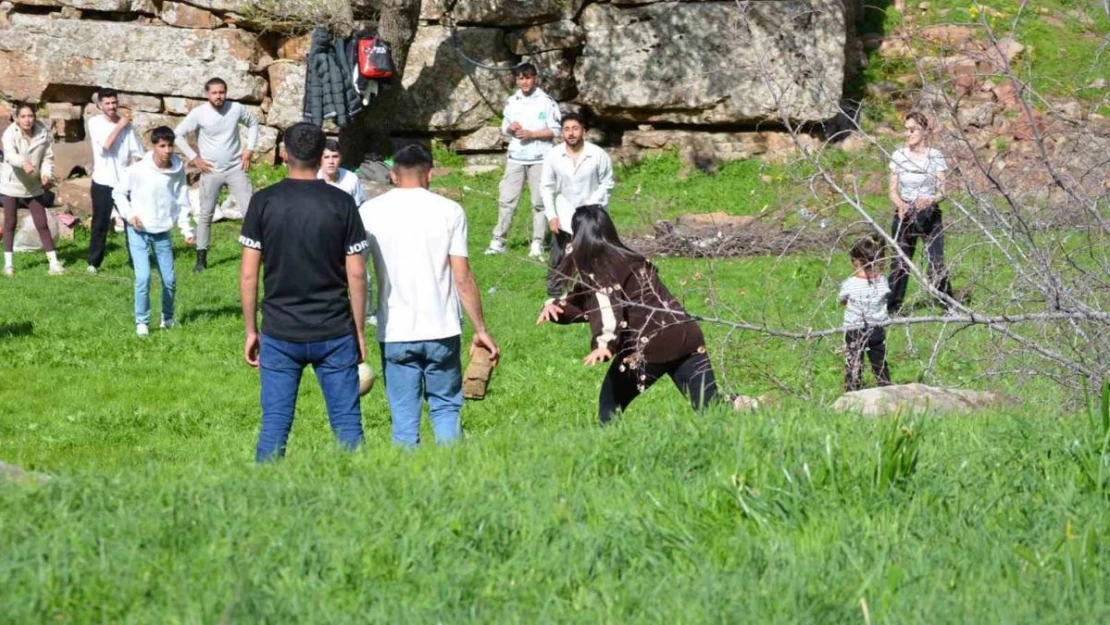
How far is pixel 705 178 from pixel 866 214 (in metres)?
Answer: 10.7

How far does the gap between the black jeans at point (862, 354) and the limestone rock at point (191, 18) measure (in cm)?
1197

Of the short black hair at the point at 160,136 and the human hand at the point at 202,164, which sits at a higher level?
the short black hair at the point at 160,136

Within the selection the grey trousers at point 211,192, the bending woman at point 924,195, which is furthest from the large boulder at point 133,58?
the bending woman at point 924,195

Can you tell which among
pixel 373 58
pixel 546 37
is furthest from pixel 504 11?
pixel 373 58

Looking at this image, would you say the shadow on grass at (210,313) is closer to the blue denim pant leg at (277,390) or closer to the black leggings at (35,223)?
the black leggings at (35,223)

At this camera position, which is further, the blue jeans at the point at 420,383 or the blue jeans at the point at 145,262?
the blue jeans at the point at 145,262

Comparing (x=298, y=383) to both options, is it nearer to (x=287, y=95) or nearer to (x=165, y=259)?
(x=165, y=259)

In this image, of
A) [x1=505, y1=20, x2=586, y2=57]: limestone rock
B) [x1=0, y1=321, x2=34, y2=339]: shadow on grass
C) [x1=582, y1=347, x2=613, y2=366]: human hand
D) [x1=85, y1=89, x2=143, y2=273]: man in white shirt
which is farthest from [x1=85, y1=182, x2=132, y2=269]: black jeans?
[x1=582, y1=347, x2=613, y2=366]: human hand

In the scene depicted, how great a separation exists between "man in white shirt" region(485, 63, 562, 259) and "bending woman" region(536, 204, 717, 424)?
23.2 feet

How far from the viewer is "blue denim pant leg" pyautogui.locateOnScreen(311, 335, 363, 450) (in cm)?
679

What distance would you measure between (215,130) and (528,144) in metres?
3.13

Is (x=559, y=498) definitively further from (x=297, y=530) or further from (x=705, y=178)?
(x=705, y=178)

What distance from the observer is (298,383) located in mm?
6801

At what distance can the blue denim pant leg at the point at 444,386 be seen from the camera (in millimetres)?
7016
